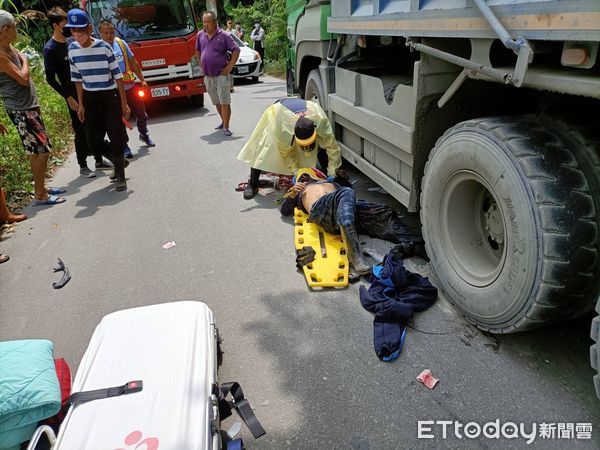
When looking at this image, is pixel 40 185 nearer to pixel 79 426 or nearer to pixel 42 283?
pixel 42 283

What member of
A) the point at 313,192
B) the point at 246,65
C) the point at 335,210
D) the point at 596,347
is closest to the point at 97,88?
the point at 313,192

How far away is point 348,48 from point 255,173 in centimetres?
157

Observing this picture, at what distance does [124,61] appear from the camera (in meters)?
6.61

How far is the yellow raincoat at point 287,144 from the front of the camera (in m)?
4.48

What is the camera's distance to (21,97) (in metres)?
4.66

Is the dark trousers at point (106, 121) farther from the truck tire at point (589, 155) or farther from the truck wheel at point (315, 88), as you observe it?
the truck tire at point (589, 155)

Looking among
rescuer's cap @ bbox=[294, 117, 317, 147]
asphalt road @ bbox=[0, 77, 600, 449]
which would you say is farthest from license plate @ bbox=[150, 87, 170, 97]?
rescuer's cap @ bbox=[294, 117, 317, 147]

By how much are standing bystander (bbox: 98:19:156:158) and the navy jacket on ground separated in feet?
15.1

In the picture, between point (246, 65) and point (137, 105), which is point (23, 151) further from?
point (246, 65)

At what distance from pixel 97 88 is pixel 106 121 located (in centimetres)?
39

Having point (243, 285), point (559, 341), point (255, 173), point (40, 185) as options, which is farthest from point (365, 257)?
point (40, 185)

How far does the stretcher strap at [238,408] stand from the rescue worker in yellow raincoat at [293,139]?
2.78 m

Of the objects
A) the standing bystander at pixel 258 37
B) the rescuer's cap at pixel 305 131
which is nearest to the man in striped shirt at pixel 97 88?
the rescuer's cap at pixel 305 131

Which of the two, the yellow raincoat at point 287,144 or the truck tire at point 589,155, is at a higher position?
the truck tire at point 589,155
